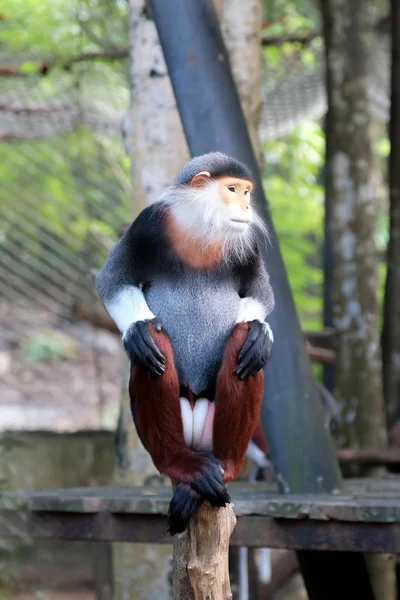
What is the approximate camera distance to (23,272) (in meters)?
10.7

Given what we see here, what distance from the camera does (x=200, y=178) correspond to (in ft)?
8.41

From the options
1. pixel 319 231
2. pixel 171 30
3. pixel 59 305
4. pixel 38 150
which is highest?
pixel 171 30

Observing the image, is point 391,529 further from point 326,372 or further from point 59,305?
point 59,305

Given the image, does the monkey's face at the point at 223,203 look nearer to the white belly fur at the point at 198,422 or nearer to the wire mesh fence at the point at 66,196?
the white belly fur at the point at 198,422

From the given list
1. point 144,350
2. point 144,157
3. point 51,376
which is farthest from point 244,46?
point 51,376

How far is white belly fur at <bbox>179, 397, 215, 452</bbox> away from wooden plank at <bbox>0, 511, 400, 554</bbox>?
97 centimetres

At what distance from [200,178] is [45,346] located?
9.46m

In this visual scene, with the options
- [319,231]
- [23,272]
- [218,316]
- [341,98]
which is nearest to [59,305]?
[23,272]

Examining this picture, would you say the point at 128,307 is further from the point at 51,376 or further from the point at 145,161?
the point at 51,376

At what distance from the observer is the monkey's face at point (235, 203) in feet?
8.14

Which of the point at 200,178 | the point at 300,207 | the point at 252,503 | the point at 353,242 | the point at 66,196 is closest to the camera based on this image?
the point at 200,178

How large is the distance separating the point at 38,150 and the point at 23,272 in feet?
5.91

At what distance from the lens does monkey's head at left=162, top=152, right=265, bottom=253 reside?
2498 millimetres

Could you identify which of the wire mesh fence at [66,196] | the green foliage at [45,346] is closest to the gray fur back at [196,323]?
the wire mesh fence at [66,196]
